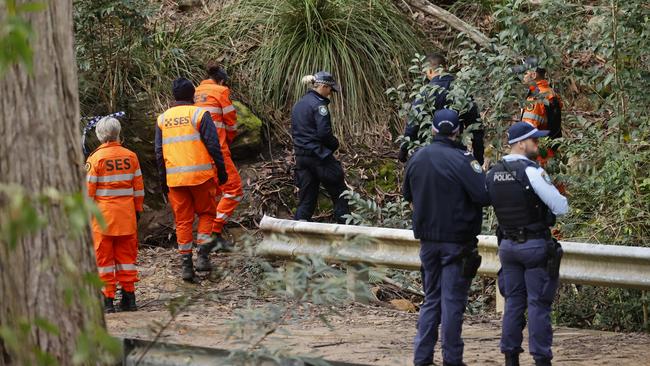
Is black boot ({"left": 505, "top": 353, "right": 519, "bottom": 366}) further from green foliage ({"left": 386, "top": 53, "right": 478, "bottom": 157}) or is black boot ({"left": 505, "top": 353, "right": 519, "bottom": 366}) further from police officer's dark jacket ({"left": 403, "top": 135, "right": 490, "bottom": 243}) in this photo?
green foliage ({"left": 386, "top": 53, "right": 478, "bottom": 157})

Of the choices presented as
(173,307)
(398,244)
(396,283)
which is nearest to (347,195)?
(396,283)

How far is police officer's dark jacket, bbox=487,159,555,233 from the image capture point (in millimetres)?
7562

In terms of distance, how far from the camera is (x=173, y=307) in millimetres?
5129

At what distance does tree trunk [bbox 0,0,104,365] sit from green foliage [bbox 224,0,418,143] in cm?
950

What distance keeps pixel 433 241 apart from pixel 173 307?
122 inches

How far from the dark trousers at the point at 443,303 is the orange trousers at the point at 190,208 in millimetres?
3616

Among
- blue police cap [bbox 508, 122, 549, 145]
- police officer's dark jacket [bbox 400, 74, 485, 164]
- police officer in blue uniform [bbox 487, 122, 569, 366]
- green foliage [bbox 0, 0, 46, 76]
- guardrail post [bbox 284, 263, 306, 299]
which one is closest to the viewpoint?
green foliage [bbox 0, 0, 46, 76]

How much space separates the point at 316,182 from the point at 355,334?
3334mm

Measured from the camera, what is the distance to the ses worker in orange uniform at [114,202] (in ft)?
32.6

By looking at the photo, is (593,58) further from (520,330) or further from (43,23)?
(43,23)

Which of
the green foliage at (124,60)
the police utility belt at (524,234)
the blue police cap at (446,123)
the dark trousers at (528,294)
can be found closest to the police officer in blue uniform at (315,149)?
the green foliage at (124,60)

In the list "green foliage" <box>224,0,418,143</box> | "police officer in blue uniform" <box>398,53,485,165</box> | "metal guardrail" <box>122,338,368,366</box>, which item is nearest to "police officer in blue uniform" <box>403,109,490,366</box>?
"metal guardrail" <box>122,338,368,366</box>

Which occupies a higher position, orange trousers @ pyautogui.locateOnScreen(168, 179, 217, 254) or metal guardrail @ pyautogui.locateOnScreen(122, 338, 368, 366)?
orange trousers @ pyautogui.locateOnScreen(168, 179, 217, 254)

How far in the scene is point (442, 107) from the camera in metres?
11.2
